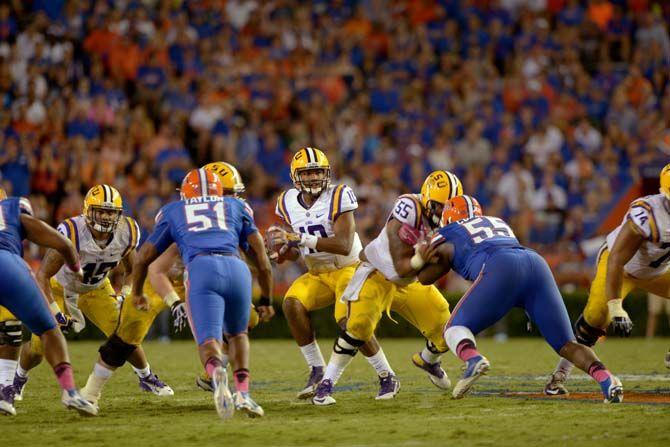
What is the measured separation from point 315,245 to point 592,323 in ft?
7.23

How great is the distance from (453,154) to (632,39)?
4.76 meters

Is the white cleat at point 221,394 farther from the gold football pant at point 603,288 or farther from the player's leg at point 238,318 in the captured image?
the gold football pant at point 603,288

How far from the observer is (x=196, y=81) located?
18.0m

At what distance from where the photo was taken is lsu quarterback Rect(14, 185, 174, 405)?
8445 mm

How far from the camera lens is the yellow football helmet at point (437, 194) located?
844 centimetres

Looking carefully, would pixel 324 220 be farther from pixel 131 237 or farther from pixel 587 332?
pixel 587 332

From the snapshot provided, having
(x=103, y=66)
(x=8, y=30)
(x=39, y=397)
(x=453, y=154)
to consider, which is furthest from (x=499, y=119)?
(x=39, y=397)

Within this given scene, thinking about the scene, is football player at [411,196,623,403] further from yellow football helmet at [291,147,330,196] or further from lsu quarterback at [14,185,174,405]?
lsu quarterback at [14,185,174,405]

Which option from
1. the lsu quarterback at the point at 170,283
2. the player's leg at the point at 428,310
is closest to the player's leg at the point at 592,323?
the player's leg at the point at 428,310

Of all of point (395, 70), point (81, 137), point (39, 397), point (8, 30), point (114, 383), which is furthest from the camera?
point (395, 70)

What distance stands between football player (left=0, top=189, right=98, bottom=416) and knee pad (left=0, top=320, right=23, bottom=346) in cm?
53

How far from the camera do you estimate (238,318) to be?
7.38 m

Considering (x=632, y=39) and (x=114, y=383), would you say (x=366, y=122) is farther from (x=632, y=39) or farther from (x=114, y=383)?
(x=114, y=383)

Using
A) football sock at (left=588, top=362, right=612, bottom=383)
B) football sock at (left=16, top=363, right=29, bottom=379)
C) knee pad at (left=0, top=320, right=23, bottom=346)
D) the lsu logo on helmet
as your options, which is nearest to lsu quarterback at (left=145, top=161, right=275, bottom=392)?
the lsu logo on helmet
